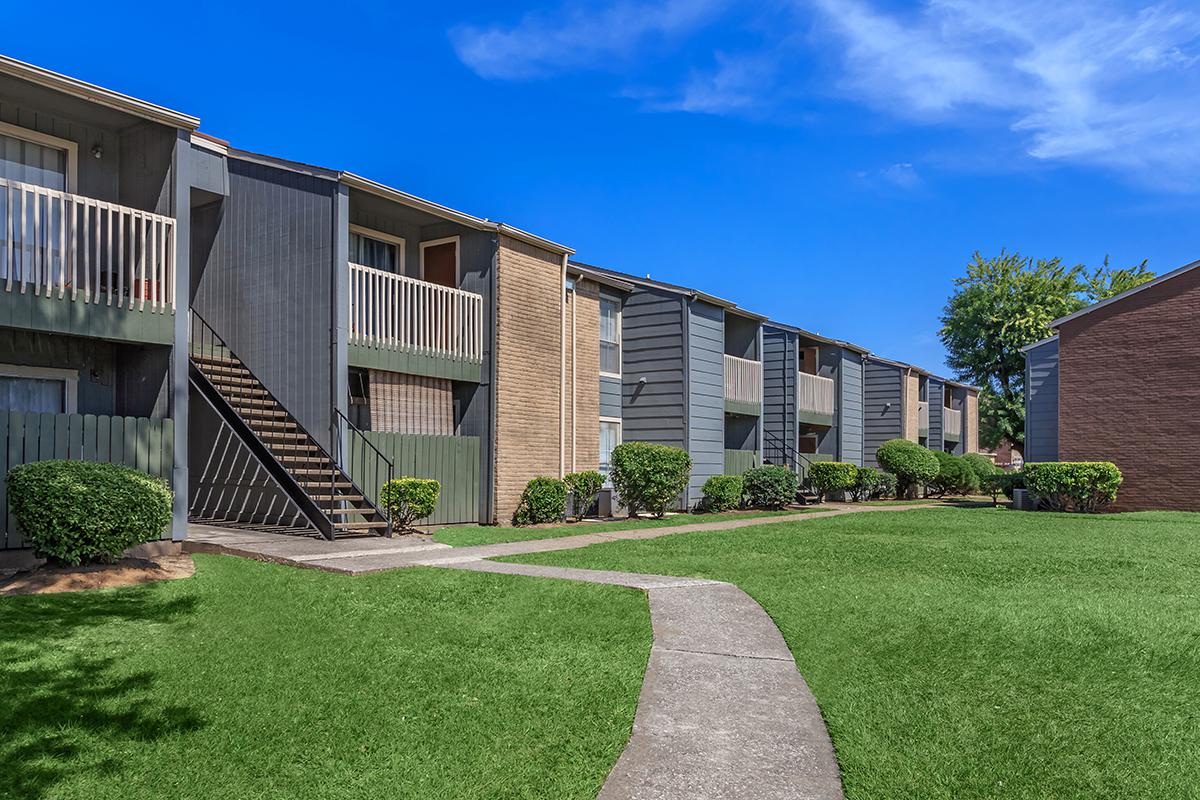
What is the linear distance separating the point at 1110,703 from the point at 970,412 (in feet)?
147

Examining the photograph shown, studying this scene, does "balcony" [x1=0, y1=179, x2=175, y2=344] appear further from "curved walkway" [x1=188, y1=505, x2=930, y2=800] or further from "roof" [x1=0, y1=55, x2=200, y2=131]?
"curved walkway" [x1=188, y1=505, x2=930, y2=800]

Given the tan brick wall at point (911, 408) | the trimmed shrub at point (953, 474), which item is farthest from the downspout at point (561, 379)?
the tan brick wall at point (911, 408)

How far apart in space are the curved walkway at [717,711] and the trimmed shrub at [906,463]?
2256 cm

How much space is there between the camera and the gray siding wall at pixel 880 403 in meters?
35.9

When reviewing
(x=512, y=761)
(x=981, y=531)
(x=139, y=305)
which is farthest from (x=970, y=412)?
(x=512, y=761)

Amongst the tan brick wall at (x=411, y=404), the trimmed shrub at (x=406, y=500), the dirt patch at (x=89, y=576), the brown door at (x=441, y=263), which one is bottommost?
the dirt patch at (x=89, y=576)

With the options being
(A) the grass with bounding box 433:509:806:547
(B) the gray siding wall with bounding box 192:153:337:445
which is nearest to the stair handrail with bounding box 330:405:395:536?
(B) the gray siding wall with bounding box 192:153:337:445

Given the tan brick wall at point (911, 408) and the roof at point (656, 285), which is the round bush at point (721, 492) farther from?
the tan brick wall at point (911, 408)

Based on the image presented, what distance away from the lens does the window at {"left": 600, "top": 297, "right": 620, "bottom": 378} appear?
2206 centimetres

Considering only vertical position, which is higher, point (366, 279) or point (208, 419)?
point (366, 279)

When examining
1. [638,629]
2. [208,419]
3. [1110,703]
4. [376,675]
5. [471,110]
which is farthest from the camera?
[471,110]

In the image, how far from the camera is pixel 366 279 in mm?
14969

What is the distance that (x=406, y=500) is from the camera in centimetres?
1426

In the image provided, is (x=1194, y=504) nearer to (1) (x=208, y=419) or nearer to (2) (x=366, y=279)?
(2) (x=366, y=279)
